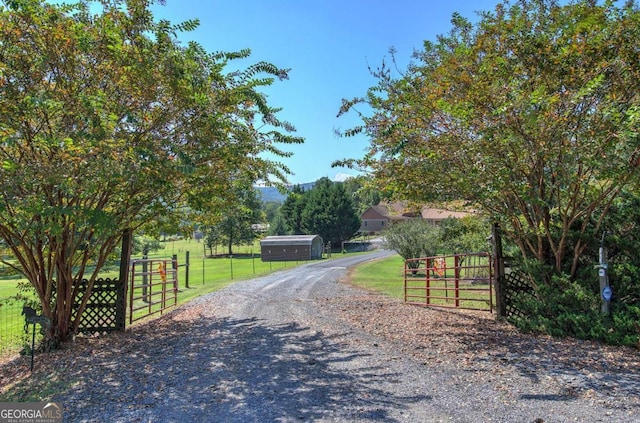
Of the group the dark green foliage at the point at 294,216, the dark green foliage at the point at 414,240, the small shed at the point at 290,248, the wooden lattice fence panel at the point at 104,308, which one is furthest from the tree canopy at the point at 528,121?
the dark green foliage at the point at 294,216

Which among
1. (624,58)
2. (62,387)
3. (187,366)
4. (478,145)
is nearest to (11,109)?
(62,387)

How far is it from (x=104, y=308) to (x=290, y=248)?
32681 millimetres

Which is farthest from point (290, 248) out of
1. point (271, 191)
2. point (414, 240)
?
point (271, 191)

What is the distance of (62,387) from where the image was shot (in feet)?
14.9

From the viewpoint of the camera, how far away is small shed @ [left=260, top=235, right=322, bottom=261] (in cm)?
3991

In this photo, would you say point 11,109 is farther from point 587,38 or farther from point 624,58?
point 624,58

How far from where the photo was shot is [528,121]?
486cm

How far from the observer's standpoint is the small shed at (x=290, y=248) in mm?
39906

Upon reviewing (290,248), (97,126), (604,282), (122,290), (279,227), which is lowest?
(290,248)

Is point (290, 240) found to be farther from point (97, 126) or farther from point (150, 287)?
point (97, 126)

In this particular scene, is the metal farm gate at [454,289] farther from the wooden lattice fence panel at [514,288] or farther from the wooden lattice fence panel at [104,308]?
the wooden lattice fence panel at [104,308]

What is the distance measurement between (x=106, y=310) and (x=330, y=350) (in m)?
4.67

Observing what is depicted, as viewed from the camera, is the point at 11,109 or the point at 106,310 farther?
the point at 106,310

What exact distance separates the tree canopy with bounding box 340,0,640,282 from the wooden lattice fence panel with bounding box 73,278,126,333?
210 inches
